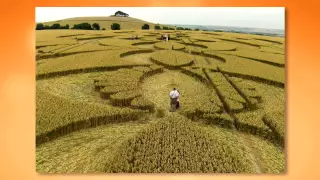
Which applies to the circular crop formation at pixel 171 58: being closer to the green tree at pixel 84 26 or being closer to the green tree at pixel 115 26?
the green tree at pixel 115 26

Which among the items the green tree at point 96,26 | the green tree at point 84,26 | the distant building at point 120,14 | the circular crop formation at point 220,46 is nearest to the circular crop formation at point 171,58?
the circular crop formation at point 220,46

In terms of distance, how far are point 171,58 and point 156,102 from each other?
76cm

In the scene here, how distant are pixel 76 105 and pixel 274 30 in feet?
9.71

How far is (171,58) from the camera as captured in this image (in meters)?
5.38

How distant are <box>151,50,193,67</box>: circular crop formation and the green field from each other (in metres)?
0.02

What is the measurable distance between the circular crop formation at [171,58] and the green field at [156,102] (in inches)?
0.6

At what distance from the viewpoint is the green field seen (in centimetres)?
470

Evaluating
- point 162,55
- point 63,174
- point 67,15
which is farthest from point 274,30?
point 63,174

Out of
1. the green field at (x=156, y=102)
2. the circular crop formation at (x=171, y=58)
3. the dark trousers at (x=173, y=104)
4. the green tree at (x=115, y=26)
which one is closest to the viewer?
the green field at (x=156, y=102)

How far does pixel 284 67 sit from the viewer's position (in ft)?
16.3

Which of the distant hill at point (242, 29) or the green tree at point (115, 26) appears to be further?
the green tree at point (115, 26)

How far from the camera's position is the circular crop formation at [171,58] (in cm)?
535

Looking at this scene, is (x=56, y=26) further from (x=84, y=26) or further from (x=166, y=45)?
(x=166, y=45)
